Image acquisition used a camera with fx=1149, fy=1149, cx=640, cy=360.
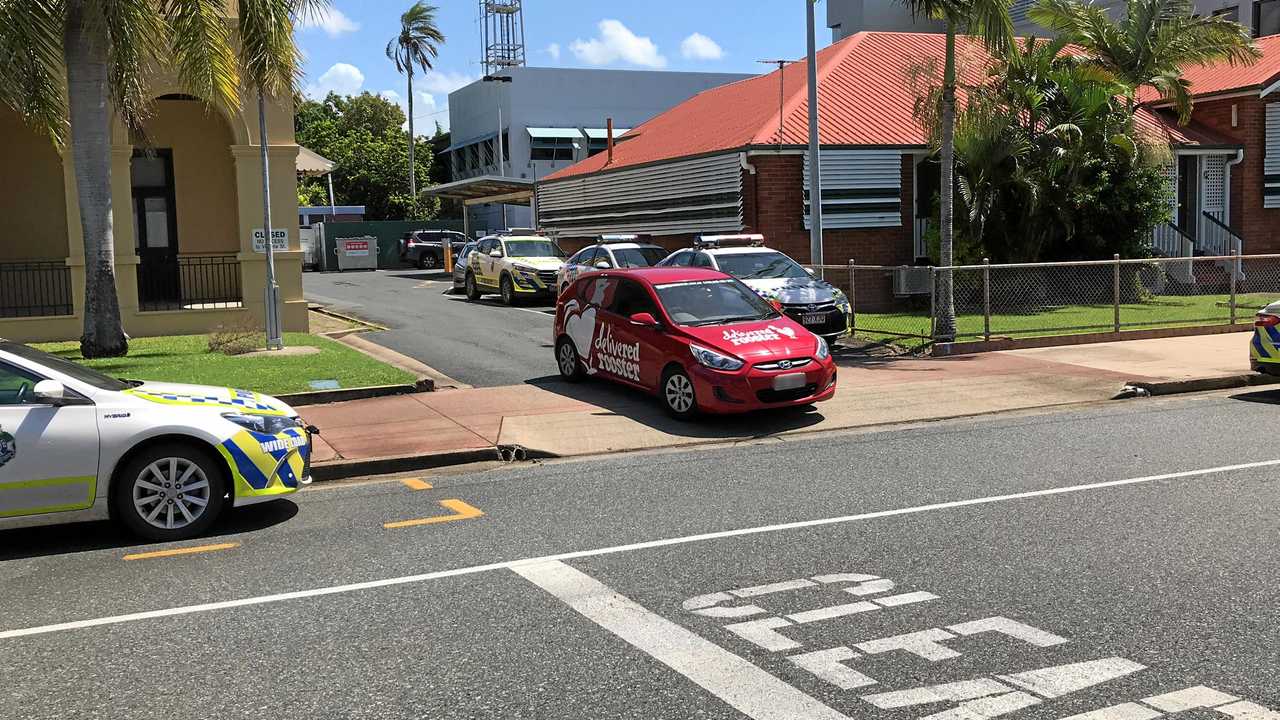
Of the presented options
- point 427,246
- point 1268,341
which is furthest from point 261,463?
point 427,246

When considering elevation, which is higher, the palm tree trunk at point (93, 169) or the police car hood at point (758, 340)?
the palm tree trunk at point (93, 169)

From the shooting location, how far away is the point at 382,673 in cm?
497

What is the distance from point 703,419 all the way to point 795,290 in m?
5.60

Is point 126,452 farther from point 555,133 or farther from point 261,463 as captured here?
point 555,133

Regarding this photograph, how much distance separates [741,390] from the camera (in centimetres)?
1155

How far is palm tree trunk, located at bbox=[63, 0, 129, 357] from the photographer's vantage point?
50.3ft

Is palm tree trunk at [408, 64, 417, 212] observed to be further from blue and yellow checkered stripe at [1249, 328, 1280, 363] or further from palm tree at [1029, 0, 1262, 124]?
blue and yellow checkered stripe at [1249, 328, 1280, 363]

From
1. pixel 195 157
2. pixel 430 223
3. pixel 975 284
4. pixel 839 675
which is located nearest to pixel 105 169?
pixel 195 157

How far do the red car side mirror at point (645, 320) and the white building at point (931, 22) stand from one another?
2706 cm

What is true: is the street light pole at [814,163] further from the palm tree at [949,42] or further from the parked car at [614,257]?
the parked car at [614,257]

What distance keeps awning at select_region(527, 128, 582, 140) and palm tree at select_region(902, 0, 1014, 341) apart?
41494 mm

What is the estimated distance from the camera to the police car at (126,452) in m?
7.21

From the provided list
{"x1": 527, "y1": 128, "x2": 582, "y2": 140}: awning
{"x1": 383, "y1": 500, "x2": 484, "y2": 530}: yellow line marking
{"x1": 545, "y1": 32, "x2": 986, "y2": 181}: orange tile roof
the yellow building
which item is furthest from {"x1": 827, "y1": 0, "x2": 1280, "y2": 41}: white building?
{"x1": 383, "y1": 500, "x2": 484, "y2": 530}: yellow line marking

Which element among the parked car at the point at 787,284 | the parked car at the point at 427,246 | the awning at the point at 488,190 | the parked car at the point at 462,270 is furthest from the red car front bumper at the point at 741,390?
the parked car at the point at 427,246
